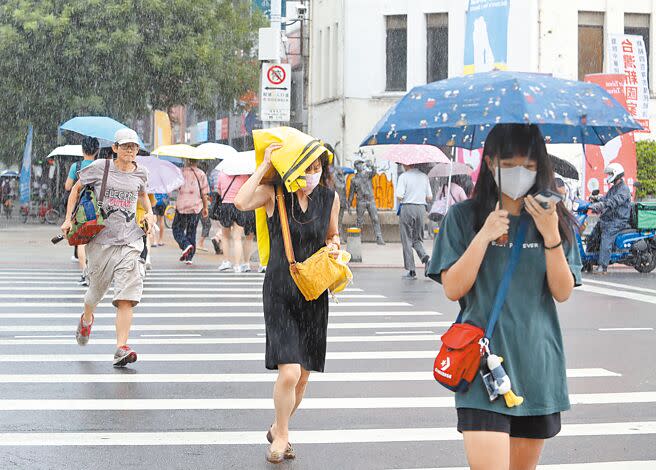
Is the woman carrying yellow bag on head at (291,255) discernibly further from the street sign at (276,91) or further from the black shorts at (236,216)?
the street sign at (276,91)

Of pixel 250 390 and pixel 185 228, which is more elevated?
pixel 185 228

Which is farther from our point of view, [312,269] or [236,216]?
[236,216]

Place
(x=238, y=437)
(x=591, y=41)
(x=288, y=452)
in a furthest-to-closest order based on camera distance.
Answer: (x=591, y=41)
(x=238, y=437)
(x=288, y=452)

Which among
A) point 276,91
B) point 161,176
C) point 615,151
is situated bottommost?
point 161,176

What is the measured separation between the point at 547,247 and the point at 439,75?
1174 inches

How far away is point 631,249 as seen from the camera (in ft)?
64.1

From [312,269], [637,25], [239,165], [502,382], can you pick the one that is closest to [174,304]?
[239,165]

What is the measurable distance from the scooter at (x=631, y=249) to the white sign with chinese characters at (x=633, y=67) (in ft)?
29.6

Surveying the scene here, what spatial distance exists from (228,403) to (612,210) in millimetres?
12552

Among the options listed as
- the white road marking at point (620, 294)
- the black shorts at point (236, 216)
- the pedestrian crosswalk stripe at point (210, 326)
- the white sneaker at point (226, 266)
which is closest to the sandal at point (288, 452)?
the pedestrian crosswalk stripe at point (210, 326)

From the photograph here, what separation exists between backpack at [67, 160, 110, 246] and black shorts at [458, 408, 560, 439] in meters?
5.43

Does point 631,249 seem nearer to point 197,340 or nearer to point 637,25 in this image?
point 197,340

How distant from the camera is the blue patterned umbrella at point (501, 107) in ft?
13.9

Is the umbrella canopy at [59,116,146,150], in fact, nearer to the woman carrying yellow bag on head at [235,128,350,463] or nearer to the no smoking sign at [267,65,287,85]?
the woman carrying yellow bag on head at [235,128,350,463]
